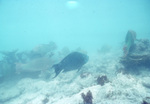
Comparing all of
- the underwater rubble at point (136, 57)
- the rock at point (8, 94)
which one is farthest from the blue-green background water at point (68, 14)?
the rock at point (8, 94)

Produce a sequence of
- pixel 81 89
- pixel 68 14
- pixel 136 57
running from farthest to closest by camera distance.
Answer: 1. pixel 68 14
2. pixel 136 57
3. pixel 81 89

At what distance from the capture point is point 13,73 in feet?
39.8

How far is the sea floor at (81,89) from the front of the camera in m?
4.48

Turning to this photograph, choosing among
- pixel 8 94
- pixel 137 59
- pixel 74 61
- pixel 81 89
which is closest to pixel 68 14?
pixel 8 94

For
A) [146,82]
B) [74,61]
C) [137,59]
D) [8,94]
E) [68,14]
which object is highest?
[68,14]

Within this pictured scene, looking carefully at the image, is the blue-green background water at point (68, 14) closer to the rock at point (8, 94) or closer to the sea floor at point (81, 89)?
the sea floor at point (81, 89)

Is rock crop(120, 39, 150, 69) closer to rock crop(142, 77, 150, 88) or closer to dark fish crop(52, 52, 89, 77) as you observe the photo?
rock crop(142, 77, 150, 88)

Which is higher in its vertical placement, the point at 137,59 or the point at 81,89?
the point at 137,59

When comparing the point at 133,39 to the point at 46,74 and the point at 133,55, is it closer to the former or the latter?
the point at 133,55

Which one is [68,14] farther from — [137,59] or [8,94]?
[137,59]

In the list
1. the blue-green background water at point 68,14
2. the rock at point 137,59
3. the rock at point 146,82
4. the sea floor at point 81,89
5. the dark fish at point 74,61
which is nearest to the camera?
the dark fish at point 74,61

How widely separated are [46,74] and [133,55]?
297 inches

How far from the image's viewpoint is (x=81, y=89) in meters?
6.40

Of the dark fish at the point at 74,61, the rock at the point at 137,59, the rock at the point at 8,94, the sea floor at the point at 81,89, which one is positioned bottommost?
the rock at the point at 8,94
